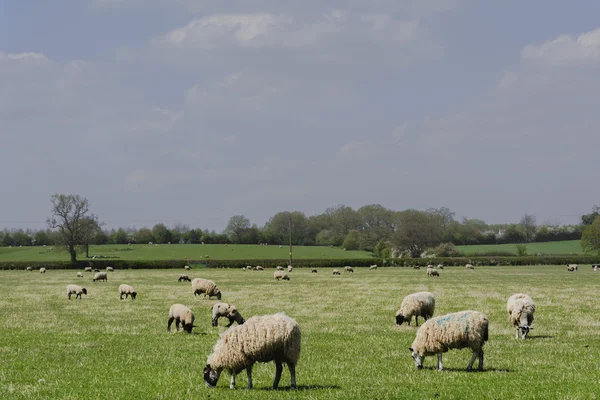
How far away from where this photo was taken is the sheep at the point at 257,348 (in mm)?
12812

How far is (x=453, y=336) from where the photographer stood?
15016mm

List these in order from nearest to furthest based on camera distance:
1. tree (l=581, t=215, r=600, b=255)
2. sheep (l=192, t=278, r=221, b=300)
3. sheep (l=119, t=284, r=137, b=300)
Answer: sheep (l=119, t=284, r=137, b=300) → sheep (l=192, t=278, r=221, b=300) → tree (l=581, t=215, r=600, b=255)

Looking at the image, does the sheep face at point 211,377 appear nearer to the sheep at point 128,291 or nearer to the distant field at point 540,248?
the sheep at point 128,291

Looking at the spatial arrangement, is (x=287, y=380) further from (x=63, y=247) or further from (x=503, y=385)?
(x=63, y=247)

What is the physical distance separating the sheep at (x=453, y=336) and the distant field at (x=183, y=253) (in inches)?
4612

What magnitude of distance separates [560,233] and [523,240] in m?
12.3

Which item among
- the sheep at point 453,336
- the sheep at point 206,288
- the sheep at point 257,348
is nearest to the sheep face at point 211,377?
the sheep at point 257,348

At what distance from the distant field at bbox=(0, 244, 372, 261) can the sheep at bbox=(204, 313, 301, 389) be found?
119037mm

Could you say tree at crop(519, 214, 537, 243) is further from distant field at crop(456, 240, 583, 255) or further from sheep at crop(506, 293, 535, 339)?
sheep at crop(506, 293, 535, 339)

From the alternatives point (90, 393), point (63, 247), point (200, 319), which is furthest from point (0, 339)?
point (63, 247)

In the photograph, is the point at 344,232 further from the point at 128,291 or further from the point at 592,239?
the point at 128,291

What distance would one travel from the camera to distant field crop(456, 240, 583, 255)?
144m

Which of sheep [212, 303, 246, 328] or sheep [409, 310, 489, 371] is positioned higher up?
sheep [409, 310, 489, 371]

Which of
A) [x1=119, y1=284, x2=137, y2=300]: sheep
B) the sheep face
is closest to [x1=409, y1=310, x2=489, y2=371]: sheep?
the sheep face
